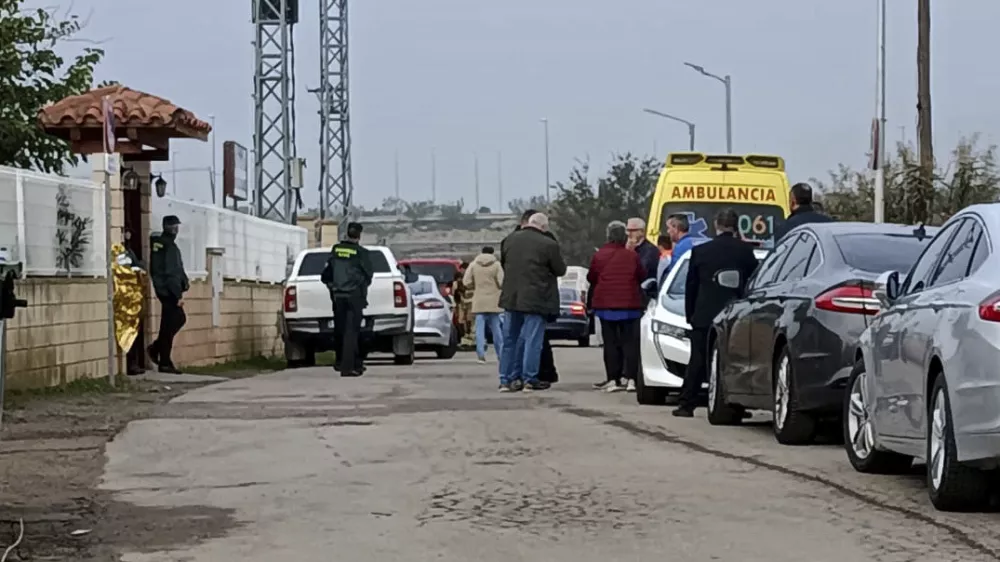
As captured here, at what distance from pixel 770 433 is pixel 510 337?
17.8 feet

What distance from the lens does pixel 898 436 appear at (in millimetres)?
9891

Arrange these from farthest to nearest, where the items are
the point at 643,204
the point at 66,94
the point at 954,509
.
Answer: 1. the point at 643,204
2. the point at 66,94
3. the point at 954,509

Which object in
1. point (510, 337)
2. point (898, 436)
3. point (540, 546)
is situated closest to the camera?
point (540, 546)

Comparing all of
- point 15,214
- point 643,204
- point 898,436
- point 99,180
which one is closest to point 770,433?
point 898,436

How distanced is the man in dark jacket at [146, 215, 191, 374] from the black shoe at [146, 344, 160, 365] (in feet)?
0.08

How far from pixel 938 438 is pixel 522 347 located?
33.4 feet

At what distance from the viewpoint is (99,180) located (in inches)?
799

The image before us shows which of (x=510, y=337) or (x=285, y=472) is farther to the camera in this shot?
(x=510, y=337)

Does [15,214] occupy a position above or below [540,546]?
above

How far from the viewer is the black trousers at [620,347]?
18766 mm

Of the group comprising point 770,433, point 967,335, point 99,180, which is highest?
point 99,180

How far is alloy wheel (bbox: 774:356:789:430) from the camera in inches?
499

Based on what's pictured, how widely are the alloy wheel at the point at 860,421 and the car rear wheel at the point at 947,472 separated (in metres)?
1.37

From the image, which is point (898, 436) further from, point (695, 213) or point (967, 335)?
point (695, 213)
